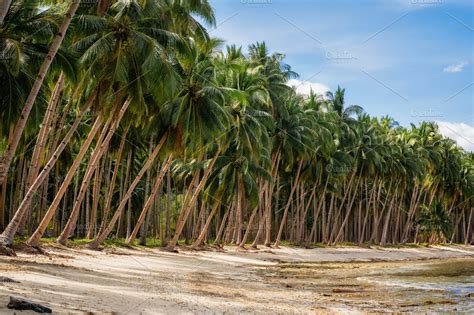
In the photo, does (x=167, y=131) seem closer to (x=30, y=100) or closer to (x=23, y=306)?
(x=30, y=100)

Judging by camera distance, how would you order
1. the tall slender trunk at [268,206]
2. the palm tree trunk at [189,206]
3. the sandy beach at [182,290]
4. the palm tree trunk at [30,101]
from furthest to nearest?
the tall slender trunk at [268,206], the palm tree trunk at [189,206], the palm tree trunk at [30,101], the sandy beach at [182,290]

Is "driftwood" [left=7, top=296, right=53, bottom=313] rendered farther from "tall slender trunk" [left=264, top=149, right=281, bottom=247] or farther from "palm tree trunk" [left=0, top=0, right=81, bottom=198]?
"tall slender trunk" [left=264, top=149, right=281, bottom=247]

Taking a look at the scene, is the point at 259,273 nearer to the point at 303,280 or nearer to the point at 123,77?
the point at 303,280

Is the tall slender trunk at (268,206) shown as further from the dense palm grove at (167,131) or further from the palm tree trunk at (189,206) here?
the palm tree trunk at (189,206)

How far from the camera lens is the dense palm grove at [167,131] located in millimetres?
19312

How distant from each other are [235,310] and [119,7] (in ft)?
47.5

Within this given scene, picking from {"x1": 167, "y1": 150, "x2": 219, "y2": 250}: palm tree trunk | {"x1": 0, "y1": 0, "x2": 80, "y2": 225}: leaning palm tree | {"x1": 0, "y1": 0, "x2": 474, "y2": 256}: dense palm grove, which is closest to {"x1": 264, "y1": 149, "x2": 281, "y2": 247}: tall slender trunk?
{"x1": 0, "y1": 0, "x2": 474, "y2": 256}: dense palm grove

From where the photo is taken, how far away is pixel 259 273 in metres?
24.0

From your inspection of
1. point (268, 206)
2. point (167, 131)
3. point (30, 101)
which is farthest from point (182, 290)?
point (268, 206)

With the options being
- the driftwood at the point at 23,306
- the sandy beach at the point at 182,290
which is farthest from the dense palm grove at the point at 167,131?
the driftwood at the point at 23,306

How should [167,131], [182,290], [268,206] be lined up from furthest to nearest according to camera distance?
[268,206]
[167,131]
[182,290]

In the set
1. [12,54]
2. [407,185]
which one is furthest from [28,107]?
[407,185]

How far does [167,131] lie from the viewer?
1113 inches

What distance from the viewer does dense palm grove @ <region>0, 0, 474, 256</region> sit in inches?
760
